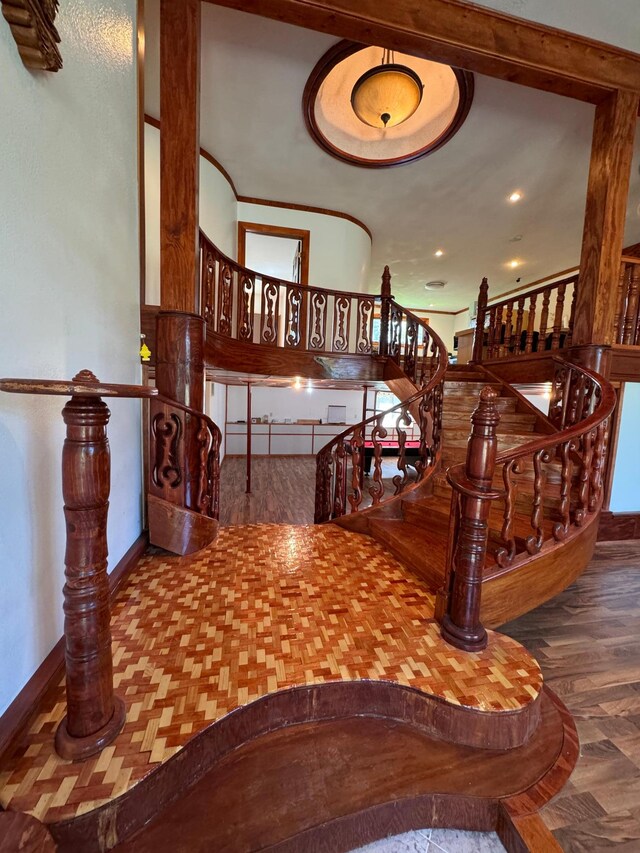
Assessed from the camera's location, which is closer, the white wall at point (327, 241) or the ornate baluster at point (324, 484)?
the ornate baluster at point (324, 484)

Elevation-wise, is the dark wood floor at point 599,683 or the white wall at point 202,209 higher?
the white wall at point 202,209

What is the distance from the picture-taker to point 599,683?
1.77 m

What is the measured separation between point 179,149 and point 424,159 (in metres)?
3.22

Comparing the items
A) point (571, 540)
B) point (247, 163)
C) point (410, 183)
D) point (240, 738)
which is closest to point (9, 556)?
point (240, 738)

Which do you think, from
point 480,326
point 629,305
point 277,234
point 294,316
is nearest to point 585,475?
point 629,305

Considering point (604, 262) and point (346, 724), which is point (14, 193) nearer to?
point (346, 724)

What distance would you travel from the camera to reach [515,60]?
2.39 meters

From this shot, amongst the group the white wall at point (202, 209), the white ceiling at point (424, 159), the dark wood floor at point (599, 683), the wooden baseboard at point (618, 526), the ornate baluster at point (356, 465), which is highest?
the white ceiling at point (424, 159)

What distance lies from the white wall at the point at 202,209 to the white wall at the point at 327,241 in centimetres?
46

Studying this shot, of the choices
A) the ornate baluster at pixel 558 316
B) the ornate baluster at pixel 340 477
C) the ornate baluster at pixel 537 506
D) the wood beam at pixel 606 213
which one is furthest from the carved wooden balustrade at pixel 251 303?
the ornate baluster at pixel 537 506

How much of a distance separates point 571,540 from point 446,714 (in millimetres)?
1284

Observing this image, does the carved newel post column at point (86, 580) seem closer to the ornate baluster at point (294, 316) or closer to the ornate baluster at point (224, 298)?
the ornate baluster at point (224, 298)

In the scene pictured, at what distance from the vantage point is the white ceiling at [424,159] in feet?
9.37

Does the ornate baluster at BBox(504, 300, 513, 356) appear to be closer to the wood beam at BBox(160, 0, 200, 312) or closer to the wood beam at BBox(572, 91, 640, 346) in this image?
the wood beam at BBox(572, 91, 640, 346)
